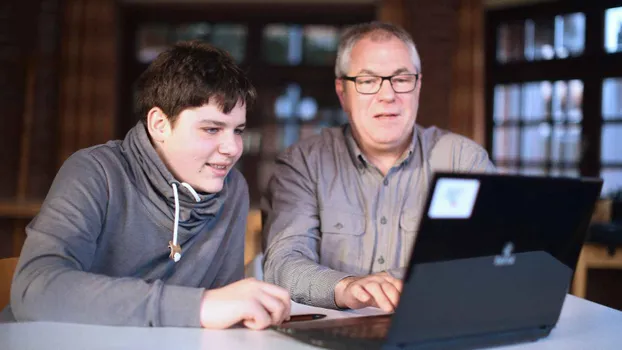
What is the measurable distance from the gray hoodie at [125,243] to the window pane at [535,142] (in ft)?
14.7

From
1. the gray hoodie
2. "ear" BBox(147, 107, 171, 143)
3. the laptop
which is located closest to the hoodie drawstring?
the gray hoodie

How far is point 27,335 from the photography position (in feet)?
3.26

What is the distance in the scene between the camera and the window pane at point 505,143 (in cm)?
587

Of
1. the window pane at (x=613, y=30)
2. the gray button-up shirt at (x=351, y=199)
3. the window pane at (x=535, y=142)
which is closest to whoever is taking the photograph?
the gray button-up shirt at (x=351, y=199)

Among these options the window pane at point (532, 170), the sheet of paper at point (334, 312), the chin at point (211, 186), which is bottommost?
the window pane at point (532, 170)

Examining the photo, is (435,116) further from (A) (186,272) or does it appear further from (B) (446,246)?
(B) (446,246)

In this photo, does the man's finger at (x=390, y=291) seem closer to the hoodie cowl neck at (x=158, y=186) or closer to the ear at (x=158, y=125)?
the hoodie cowl neck at (x=158, y=186)

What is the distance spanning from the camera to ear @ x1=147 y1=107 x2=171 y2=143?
142cm

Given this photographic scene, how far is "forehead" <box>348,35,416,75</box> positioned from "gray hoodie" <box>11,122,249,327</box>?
17.5 inches

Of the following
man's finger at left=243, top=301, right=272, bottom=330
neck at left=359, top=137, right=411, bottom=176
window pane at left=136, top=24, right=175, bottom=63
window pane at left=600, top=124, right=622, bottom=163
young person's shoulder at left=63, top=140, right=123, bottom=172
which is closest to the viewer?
man's finger at left=243, top=301, right=272, bottom=330

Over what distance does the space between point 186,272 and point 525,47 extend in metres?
4.82

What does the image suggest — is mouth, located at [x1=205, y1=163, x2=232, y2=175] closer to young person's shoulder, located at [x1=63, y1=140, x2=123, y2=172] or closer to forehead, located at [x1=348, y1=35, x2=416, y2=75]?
young person's shoulder, located at [x1=63, y1=140, x2=123, y2=172]

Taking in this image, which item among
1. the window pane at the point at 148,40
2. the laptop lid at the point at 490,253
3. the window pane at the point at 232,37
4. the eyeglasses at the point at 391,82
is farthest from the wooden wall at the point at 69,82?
the laptop lid at the point at 490,253

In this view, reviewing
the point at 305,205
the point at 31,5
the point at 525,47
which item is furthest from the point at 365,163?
the point at 31,5
